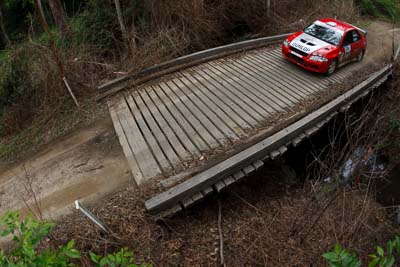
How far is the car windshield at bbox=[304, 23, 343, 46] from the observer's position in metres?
8.08

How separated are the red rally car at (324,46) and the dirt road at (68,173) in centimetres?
660

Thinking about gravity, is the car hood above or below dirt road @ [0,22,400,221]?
above

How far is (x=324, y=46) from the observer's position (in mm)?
7930

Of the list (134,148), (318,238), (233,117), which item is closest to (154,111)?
(134,148)

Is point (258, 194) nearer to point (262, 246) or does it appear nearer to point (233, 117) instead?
point (262, 246)

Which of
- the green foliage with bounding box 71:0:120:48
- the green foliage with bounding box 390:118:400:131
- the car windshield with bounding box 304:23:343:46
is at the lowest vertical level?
the green foliage with bounding box 390:118:400:131

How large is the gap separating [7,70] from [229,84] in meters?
7.33

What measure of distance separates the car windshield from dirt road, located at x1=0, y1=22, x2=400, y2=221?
7516mm

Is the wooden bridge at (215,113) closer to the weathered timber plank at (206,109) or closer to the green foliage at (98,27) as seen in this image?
the weathered timber plank at (206,109)

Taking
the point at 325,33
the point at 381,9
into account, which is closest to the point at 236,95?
the point at 325,33

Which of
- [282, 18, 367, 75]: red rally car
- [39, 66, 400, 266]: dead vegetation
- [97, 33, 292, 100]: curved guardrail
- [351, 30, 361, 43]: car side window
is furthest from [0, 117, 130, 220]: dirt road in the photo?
[351, 30, 361, 43]: car side window

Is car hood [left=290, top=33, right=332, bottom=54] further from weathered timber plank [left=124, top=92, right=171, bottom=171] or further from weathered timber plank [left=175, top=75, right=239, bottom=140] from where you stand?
weathered timber plank [left=124, top=92, right=171, bottom=171]

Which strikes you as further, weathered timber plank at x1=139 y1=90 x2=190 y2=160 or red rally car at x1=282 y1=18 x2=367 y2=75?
red rally car at x1=282 y1=18 x2=367 y2=75

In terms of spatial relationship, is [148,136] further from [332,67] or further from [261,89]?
[332,67]
